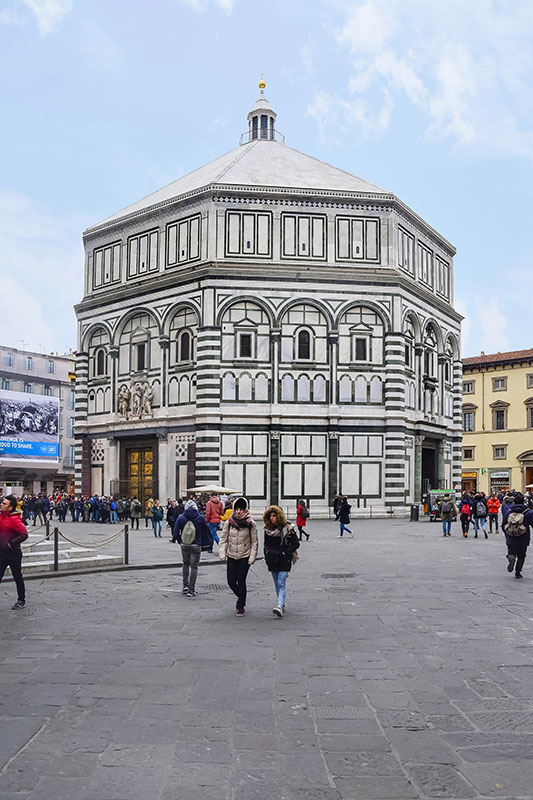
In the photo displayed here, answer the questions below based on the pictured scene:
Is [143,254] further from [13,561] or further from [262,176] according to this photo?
[13,561]

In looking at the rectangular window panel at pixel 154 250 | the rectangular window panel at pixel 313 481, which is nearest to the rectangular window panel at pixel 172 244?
the rectangular window panel at pixel 154 250

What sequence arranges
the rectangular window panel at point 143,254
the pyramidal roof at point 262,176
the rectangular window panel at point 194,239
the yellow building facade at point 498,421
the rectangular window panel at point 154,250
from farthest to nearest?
the yellow building facade at point 498,421 → the rectangular window panel at point 143,254 → the rectangular window panel at point 154,250 → the pyramidal roof at point 262,176 → the rectangular window panel at point 194,239

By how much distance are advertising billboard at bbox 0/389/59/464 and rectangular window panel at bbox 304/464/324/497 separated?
35.2 metres

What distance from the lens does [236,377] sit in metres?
37.5

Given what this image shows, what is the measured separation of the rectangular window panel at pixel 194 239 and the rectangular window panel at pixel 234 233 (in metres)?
1.56

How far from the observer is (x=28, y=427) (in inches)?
2621

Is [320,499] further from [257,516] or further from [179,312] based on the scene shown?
[179,312]

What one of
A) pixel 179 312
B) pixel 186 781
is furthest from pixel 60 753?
pixel 179 312

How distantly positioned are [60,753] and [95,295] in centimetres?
3952

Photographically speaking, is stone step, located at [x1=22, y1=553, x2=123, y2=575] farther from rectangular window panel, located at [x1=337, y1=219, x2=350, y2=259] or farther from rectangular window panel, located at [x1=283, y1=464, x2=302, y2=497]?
rectangular window panel, located at [x1=337, y1=219, x2=350, y2=259]

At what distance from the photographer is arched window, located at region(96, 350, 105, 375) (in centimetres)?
4269

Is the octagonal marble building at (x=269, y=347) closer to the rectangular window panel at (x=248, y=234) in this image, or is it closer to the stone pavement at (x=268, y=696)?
the rectangular window panel at (x=248, y=234)

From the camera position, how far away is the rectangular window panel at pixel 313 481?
3741 cm

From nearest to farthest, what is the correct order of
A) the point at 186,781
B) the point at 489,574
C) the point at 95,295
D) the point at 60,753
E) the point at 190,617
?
1. the point at 186,781
2. the point at 60,753
3. the point at 190,617
4. the point at 489,574
5. the point at 95,295
